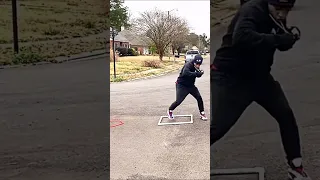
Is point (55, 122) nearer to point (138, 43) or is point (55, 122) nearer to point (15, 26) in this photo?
point (15, 26)

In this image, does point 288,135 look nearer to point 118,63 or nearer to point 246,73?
point 246,73

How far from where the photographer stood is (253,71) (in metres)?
1.87

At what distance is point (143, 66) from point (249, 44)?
9.08 ft

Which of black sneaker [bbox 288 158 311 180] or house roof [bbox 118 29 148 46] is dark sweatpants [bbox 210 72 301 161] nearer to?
black sneaker [bbox 288 158 311 180]

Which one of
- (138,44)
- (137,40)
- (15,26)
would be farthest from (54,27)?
(138,44)

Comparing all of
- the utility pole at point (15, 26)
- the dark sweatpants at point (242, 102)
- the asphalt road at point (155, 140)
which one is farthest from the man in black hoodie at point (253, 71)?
the utility pole at point (15, 26)

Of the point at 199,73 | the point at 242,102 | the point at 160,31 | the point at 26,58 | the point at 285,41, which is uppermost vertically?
the point at 160,31

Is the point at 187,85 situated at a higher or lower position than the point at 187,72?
lower

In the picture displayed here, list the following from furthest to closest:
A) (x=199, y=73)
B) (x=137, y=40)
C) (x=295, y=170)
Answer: (x=137, y=40)
(x=199, y=73)
(x=295, y=170)

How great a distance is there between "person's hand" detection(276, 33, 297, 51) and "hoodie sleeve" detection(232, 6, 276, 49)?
0.10ft

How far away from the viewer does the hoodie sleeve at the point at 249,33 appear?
1808 mm

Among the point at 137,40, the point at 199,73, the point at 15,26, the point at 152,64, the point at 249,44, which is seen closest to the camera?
the point at 15,26

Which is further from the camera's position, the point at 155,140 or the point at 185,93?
the point at 185,93

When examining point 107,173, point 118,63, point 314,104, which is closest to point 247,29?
point 314,104
